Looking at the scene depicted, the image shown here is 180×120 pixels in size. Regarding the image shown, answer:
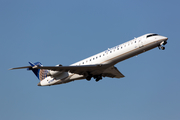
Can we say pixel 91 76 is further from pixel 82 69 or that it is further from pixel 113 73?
pixel 113 73

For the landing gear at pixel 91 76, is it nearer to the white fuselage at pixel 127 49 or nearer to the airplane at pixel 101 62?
the airplane at pixel 101 62

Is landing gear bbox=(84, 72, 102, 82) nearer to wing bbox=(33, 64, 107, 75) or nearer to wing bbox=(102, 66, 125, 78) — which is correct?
wing bbox=(33, 64, 107, 75)

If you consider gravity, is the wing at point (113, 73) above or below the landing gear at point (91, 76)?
above

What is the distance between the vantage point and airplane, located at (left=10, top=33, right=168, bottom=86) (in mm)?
22469

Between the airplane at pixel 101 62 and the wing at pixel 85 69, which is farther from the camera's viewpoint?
the wing at pixel 85 69

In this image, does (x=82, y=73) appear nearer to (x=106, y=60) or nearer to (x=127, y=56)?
(x=106, y=60)

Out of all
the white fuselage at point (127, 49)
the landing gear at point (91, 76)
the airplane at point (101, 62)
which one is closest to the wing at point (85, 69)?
the airplane at point (101, 62)

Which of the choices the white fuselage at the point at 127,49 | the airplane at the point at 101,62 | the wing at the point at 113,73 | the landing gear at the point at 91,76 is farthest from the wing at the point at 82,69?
the wing at the point at 113,73

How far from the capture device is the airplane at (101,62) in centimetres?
2247

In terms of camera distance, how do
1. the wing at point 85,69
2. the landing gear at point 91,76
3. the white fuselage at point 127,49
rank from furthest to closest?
the landing gear at point 91,76 < the wing at point 85,69 < the white fuselage at point 127,49

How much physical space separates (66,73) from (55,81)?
61.5 inches

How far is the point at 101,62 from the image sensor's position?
77.1 feet

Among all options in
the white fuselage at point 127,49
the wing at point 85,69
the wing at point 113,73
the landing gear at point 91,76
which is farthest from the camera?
the wing at point 113,73

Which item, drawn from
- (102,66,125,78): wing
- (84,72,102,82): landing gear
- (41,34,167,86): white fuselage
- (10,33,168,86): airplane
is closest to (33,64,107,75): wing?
(10,33,168,86): airplane
